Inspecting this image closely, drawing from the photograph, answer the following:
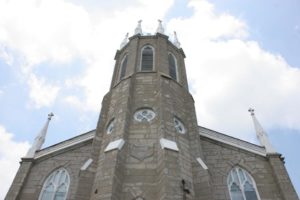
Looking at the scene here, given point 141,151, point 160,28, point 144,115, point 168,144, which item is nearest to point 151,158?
point 141,151

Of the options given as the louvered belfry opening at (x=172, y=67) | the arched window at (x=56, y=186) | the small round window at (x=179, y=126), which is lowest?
the arched window at (x=56, y=186)

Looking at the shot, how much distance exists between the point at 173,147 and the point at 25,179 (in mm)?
7581

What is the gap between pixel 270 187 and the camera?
12375mm

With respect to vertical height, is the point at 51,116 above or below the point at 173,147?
above

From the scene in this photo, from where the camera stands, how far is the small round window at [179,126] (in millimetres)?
12812

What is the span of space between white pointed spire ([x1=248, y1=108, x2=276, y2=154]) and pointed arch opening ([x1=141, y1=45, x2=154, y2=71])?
21.5ft

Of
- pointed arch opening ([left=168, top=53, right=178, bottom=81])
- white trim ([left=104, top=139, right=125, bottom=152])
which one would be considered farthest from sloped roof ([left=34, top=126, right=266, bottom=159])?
white trim ([left=104, top=139, right=125, bottom=152])

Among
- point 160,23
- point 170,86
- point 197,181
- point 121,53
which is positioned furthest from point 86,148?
point 160,23

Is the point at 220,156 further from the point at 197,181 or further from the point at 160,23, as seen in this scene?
the point at 160,23

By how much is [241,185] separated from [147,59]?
914 centimetres

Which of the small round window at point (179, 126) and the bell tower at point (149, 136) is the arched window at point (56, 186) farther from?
the small round window at point (179, 126)

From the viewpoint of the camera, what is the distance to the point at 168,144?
10781mm

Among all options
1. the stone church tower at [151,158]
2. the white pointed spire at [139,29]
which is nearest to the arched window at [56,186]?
the stone church tower at [151,158]

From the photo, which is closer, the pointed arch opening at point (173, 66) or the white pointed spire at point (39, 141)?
the white pointed spire at point (39, 141)
